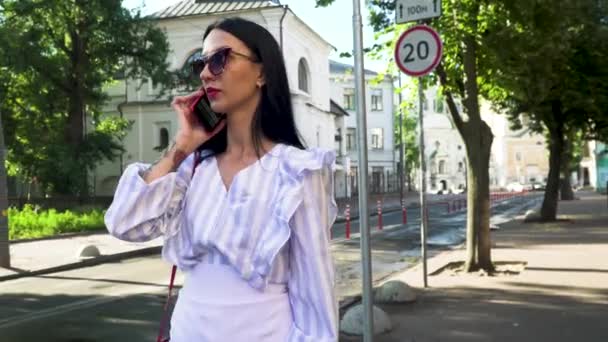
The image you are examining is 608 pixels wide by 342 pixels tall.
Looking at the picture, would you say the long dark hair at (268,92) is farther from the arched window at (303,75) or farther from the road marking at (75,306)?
the arched window at (303,75)

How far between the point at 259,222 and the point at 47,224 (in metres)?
23.0

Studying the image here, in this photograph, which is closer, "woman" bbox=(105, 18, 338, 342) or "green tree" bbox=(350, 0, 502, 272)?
"woman" bbox=(105, 18, 338, 342)

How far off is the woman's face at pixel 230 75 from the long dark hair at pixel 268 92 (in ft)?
0.09

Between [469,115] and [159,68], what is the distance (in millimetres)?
22758

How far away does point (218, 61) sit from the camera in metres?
1.93

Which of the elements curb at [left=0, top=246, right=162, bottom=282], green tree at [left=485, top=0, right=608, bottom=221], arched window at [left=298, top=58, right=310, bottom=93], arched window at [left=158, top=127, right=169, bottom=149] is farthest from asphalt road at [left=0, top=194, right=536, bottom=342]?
arched window at [left=298, top=58, right=310, bottom=93]

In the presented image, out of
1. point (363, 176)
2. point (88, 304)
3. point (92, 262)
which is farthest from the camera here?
point (92, 262)

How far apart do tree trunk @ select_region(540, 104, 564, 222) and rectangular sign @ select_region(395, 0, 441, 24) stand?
691 inches

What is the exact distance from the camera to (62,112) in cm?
3184

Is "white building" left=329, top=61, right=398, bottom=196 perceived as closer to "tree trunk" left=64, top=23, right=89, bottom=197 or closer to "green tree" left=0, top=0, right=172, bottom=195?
"green tree" left=0, top=0, right=172, bottom=195

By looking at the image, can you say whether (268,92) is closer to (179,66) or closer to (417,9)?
(417,9)

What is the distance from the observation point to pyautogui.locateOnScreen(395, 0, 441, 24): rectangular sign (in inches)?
285

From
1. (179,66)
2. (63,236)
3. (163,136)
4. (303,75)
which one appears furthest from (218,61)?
(303,75)

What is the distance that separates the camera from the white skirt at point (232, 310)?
5.81ft
